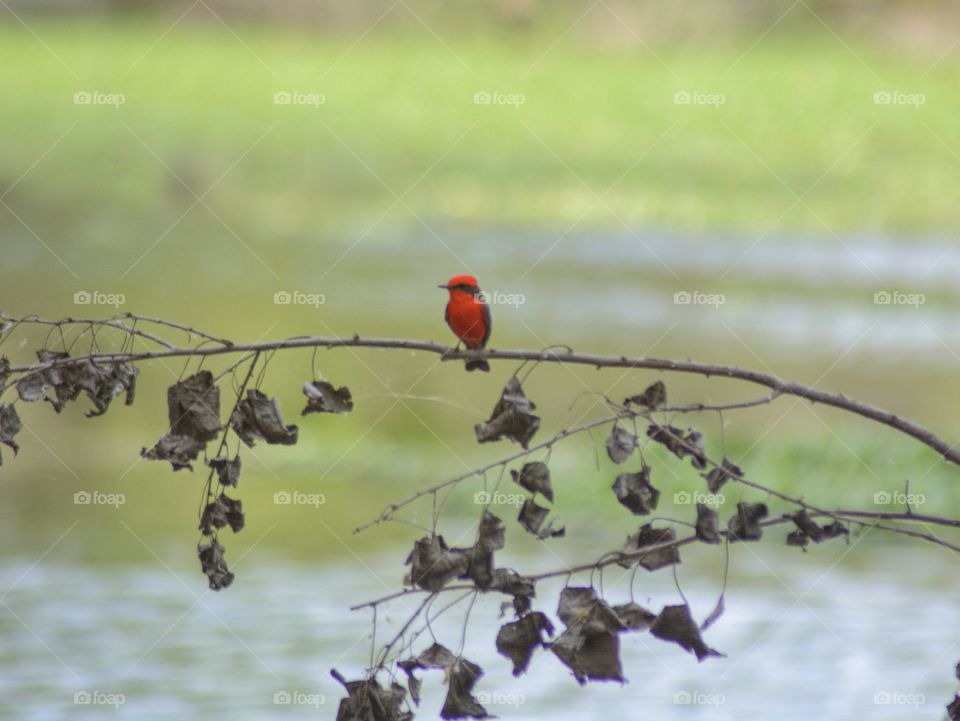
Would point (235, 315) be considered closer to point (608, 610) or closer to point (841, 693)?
point (841, 693)

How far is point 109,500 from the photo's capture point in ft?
29.6

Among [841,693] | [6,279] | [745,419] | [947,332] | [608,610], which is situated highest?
[6,279]

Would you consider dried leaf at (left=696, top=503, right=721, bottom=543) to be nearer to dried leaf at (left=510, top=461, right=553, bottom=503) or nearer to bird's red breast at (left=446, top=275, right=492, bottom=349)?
dried leaf at (left=510, top=461, right=553, bottom=503)

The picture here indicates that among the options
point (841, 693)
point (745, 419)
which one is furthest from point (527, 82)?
point (841, 693)

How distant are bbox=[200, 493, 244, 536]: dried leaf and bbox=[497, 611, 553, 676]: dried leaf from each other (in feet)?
1.71

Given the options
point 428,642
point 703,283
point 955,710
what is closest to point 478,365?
point 955,710

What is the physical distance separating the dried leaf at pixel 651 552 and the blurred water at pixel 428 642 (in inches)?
119

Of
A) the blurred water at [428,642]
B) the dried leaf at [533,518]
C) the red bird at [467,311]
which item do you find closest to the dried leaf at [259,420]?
the dried leaf at [533,518]

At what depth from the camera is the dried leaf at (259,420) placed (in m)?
2.43

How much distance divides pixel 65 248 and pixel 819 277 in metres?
7.82

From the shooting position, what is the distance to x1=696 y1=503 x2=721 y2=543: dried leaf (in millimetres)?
2240

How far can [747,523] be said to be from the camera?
7.70ft

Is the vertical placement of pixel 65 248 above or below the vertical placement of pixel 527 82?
below

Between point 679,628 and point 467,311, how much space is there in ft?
5.87
